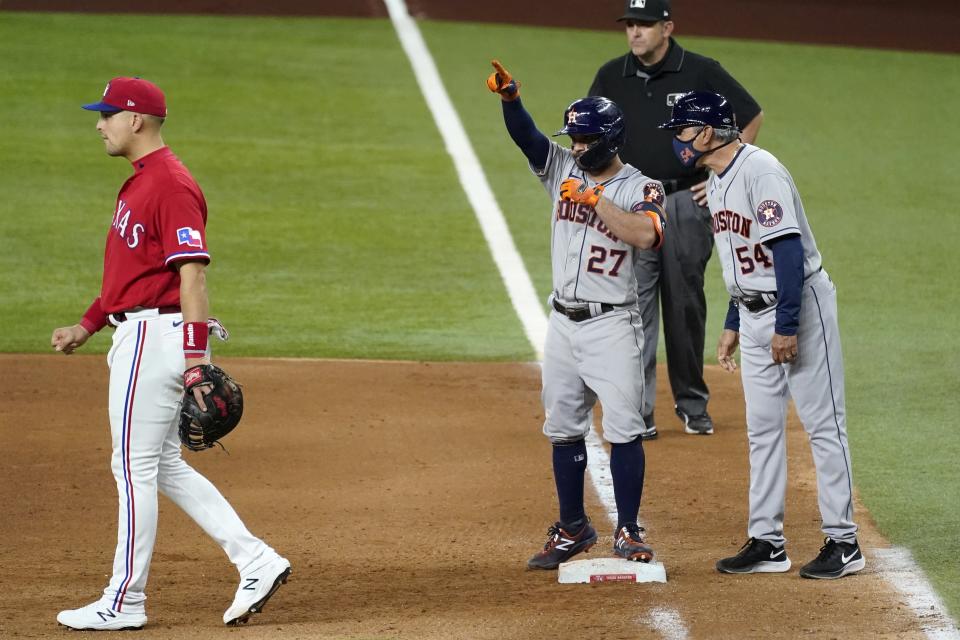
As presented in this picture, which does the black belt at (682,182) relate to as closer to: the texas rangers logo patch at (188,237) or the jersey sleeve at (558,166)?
the jersey sleeve at (558,166)

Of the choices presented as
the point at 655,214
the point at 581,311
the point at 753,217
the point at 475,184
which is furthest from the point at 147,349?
the point at 475,184

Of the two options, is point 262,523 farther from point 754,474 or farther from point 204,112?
point 204,112

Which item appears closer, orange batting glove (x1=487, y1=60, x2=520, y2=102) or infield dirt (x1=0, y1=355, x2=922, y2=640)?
infield dirt (x1=0, y1=355, x2=922, y2=640)

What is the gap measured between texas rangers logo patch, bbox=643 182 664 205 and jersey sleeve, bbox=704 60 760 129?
2.17m

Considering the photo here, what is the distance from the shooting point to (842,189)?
51.1 ft

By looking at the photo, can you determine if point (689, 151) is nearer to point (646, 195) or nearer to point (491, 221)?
point (646, 195)

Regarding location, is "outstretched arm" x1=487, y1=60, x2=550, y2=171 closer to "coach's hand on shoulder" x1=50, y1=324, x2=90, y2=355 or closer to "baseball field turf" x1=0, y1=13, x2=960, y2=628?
"coach's hand on shoulder" x1=50, y1=324, x2=90, y2=355

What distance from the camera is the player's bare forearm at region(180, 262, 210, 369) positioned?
17.0 ft

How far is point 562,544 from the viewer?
605cm

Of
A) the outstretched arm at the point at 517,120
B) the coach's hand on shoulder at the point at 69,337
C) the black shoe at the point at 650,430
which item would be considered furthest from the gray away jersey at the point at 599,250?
the black shoe at the point at 650,430

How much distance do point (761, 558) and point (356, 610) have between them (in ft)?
5.23

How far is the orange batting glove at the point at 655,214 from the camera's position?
5.76 meters

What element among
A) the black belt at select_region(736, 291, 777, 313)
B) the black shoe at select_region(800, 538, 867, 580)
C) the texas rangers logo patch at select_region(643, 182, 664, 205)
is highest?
the texas rangers logo patch at select_region(643, 182, 664, 205)

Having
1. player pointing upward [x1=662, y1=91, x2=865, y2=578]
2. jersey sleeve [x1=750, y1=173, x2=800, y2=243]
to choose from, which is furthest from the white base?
jersey sleeve [x1=750, y1=173, x2=800, y2=243]
